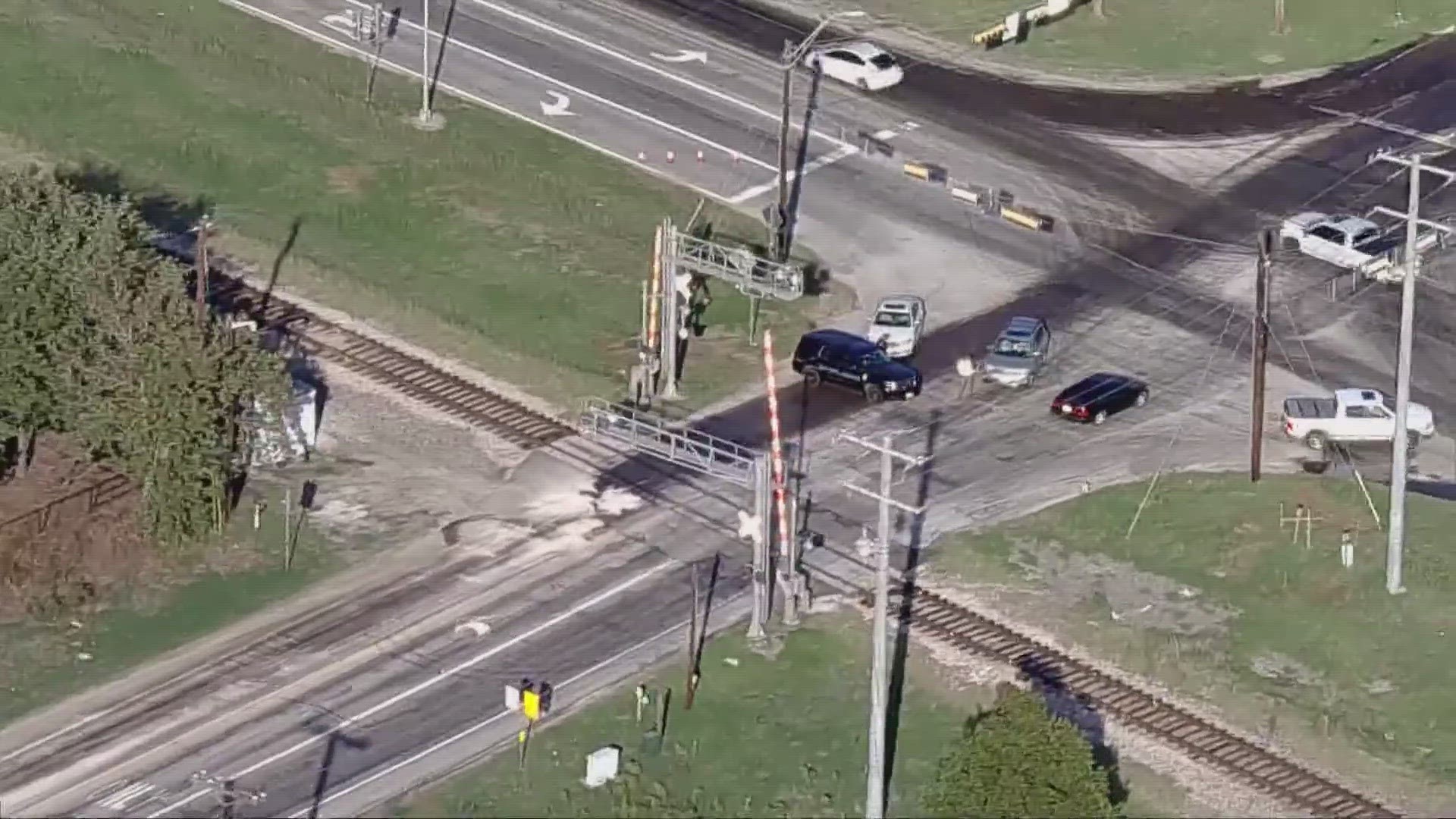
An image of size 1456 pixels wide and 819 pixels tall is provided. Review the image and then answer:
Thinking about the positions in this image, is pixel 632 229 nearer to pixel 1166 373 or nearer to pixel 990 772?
pixel 1166 373

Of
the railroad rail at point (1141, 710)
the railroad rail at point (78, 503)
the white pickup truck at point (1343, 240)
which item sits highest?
the white pickup truck at point (1343, 240)

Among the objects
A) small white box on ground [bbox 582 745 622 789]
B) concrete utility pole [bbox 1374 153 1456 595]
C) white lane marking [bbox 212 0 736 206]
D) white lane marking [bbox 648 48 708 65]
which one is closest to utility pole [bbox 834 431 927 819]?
small white box on ground [bbox 582 745 622 789]

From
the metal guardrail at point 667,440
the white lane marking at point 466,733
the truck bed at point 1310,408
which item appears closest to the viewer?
the white lane marking at point 466,733

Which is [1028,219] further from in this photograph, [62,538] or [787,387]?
[62,538]

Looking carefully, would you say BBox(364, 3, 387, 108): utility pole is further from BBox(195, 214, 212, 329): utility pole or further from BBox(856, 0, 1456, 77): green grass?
BBox(195, 214, 212, 329): utility pole

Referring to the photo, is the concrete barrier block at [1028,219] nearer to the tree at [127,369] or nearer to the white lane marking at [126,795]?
the tree at [127,369]

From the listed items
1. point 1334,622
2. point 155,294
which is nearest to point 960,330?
point 1334,622

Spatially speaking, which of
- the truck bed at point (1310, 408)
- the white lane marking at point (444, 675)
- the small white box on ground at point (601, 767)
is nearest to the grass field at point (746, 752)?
the small white box on ground at point (601, 767)
